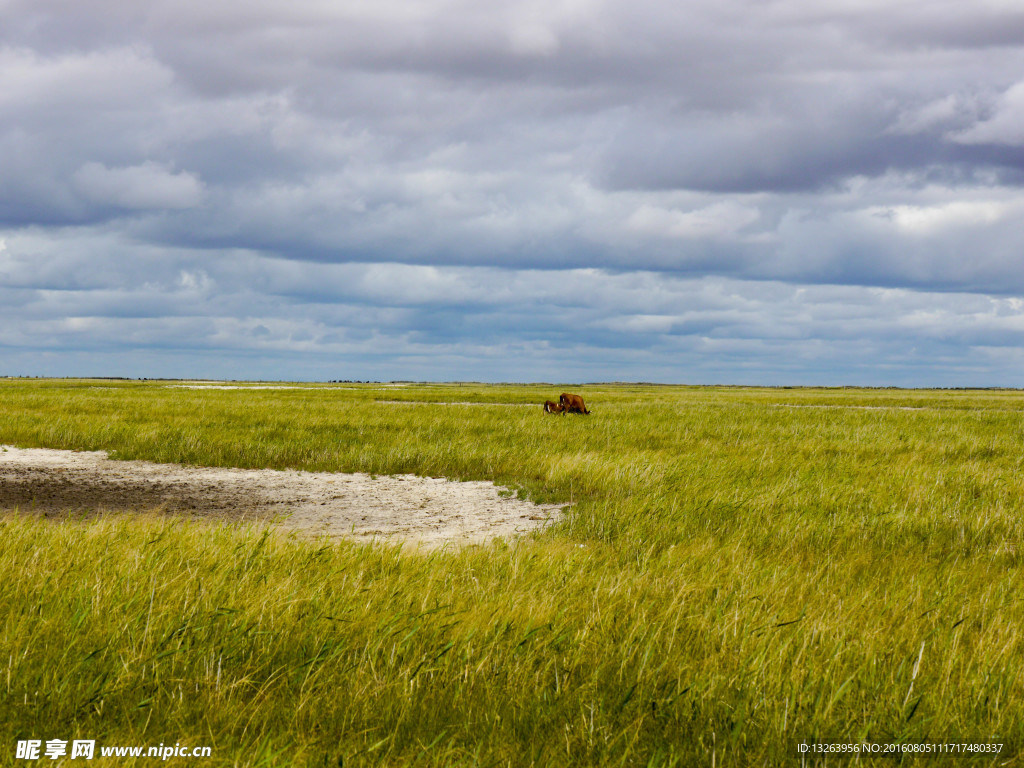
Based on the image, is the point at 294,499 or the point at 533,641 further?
the point at 294,499

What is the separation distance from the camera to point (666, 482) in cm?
1217

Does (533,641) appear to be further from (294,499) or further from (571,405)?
(571,405)

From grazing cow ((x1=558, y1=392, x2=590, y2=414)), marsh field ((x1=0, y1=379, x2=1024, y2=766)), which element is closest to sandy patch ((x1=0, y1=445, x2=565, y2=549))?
marsh field ((x1=0, y1=379, x2=1024, y2=766))

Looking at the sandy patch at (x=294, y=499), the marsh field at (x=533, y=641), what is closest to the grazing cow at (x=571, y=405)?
the sandy patch at (x=294, y=499)

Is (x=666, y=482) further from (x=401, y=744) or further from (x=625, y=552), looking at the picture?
(x=401, y=744)

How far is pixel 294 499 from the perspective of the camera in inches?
455

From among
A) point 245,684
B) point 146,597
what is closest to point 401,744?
point 245,684

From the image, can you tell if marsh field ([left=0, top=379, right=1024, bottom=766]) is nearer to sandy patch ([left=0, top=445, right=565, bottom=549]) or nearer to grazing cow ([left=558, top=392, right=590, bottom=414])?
sandy patch ([left=0, top=445, right=565, bottom=549])

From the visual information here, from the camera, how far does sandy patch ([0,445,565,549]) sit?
9.31 metres

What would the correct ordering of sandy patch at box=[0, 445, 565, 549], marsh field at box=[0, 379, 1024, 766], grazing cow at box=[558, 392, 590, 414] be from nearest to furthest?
marsh field at box=[0, 379, 1024, 766]
sandy patch at box=[0, 445, 565, 549]
grazing cow at box=[558, 392, 590, 414]

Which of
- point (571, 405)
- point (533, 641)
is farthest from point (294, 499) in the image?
point (571, 405)

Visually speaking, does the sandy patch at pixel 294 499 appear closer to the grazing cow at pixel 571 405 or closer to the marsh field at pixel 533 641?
the marsh field at pixel 533 641

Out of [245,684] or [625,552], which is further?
[625,552]

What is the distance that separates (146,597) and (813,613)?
4.53 m
